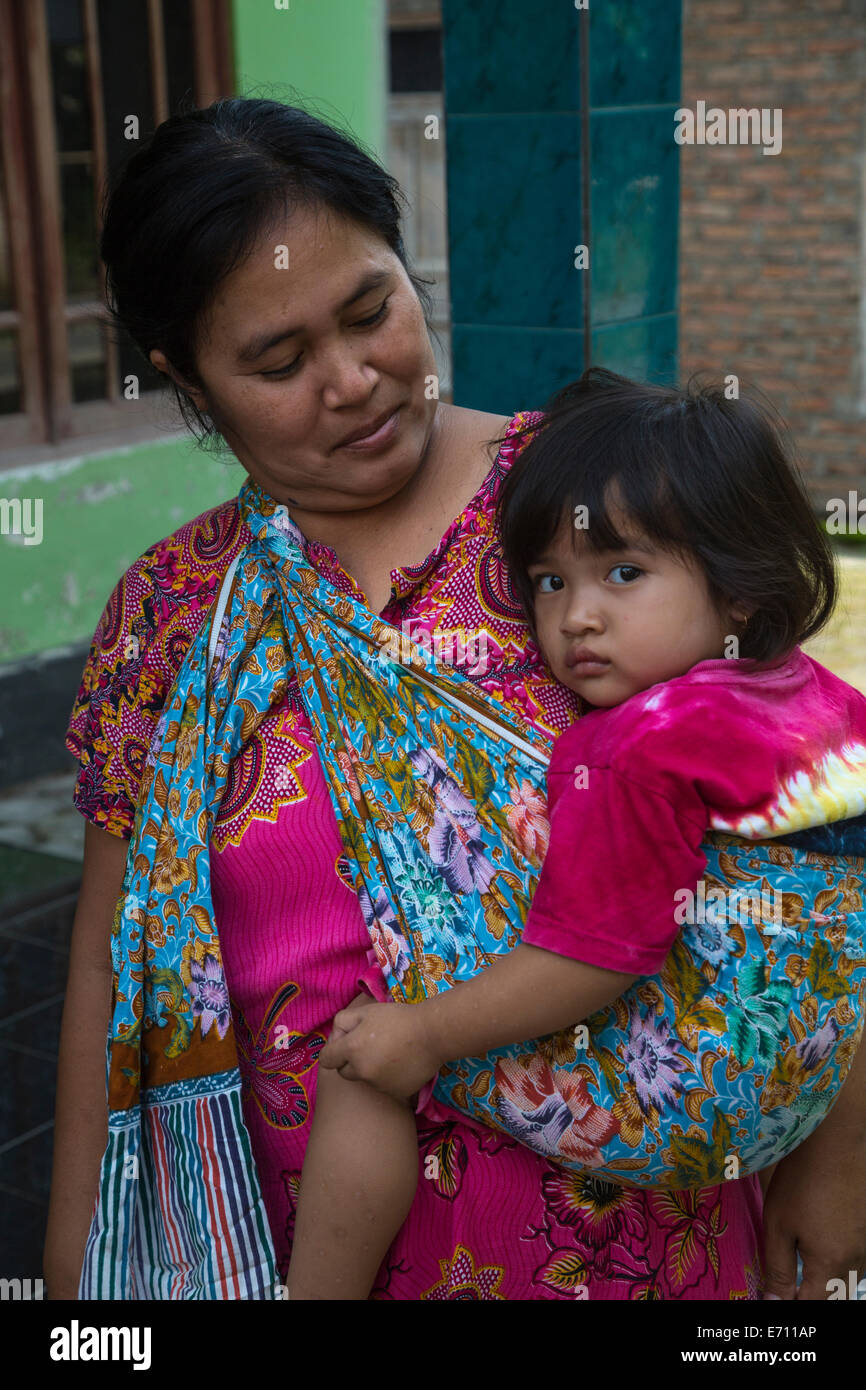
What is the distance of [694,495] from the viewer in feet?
4.68

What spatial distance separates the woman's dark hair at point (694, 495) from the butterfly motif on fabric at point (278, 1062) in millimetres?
492

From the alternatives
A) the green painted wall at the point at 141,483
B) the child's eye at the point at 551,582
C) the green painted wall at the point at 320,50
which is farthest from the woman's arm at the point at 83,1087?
the green painted wall at the point at 320,50

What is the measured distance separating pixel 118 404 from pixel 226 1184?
16.7 ft

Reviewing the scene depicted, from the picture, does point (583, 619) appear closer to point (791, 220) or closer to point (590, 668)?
point (590, 668)

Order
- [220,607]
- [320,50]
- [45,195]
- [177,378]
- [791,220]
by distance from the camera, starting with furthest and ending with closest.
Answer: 1. [791,220]
2. [320,50]
3. [45,195]
4. [177,378]
5. [220,607]

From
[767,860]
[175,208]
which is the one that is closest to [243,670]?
[175,208]

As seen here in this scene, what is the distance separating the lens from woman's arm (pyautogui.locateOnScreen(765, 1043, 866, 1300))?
5.24 feet

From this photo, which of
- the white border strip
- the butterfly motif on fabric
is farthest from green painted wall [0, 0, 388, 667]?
the butterfly motif on fabric

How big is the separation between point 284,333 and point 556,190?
175 cm

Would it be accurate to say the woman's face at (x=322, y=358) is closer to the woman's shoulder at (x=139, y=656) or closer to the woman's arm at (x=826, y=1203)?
the woman's shoulder at (x=139, y=656)

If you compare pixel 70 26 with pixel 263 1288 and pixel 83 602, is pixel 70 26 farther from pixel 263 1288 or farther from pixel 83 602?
pixel 263 1288

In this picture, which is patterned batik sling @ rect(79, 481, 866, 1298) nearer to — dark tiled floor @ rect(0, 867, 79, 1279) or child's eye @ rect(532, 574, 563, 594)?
child's eye @ rect(532, 574, 563, 594)

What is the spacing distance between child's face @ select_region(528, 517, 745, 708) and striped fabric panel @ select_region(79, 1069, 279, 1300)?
0.60 m

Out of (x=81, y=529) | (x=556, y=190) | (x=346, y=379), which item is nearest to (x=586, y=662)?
(x=346, y=379)
